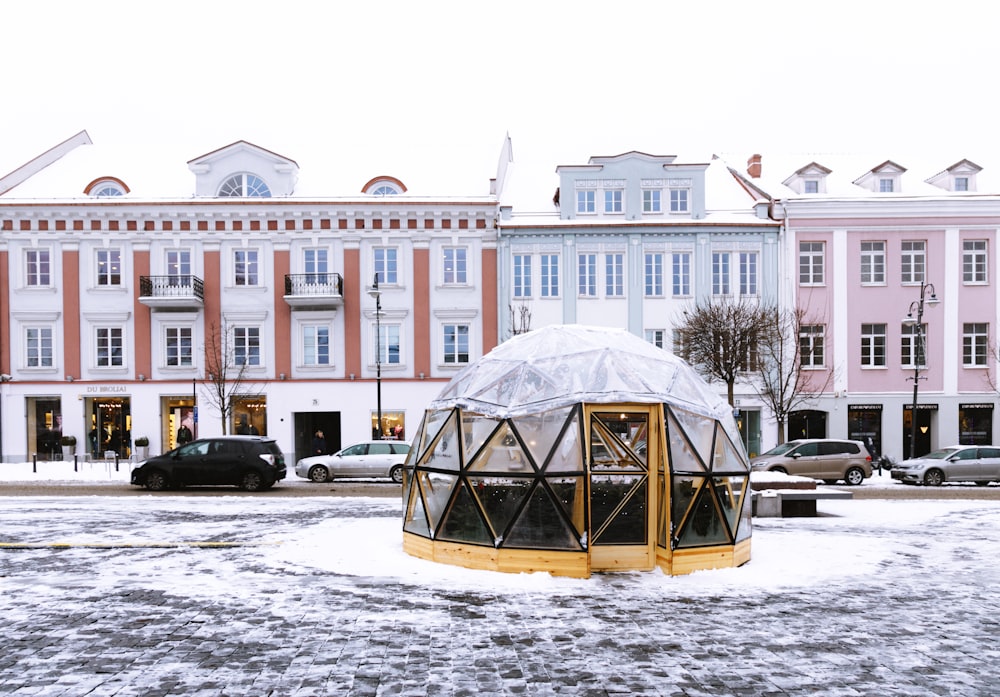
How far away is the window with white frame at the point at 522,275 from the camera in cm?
3394

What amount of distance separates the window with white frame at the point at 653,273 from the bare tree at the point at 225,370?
16.6 m

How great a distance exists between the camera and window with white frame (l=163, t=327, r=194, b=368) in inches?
1325

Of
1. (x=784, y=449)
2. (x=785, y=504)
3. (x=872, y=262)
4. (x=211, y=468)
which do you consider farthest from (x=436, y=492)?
(x=872, y=262)

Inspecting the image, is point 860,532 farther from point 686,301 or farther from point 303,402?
point 303,402

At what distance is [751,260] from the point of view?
112 feet

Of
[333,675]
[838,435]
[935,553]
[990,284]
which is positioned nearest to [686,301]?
[838,435]

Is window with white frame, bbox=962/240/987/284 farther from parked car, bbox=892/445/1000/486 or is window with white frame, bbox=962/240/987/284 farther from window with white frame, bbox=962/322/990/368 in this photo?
parked car, bbox=892/445/1000/486

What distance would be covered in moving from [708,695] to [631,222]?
94.7ft

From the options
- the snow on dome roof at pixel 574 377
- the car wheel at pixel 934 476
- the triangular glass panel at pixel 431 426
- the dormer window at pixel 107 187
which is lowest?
the car wheel at pixel 934 476

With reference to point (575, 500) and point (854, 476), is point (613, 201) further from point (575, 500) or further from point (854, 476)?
point (575, 500)

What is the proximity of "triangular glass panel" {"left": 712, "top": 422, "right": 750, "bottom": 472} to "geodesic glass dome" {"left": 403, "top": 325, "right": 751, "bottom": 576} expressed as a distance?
23 mm

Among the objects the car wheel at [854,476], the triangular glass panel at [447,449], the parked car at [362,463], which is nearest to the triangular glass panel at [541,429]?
the triangular glass panel at [447,449]

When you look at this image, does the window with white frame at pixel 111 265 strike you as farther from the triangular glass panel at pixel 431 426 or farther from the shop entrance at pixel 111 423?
the triangular glass panel at pixel 431 426

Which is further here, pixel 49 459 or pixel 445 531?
pixel 49 459
